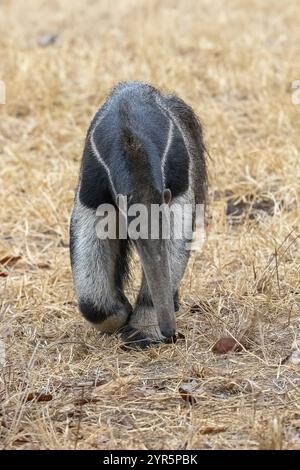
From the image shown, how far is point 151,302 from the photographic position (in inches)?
230

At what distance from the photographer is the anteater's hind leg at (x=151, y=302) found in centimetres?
567

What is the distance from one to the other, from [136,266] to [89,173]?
1.87 meters

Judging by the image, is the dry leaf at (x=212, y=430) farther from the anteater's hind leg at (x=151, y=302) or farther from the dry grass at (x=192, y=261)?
the anteater's hind leg at (x=151, y=302)

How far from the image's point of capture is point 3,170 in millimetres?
9039

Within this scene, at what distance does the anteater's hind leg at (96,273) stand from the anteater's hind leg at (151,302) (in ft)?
0.38

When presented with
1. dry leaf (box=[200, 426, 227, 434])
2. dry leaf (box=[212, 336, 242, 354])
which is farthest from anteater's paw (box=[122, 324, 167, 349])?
dry leaf (box=[200, 426, 227, 434])

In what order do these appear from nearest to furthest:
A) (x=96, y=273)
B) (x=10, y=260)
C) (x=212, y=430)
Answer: (x=212, y=430) → (x=96, y=273) → (x=10, y=260)

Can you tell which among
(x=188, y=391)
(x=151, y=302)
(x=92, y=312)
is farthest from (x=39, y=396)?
(x=151, y=302)

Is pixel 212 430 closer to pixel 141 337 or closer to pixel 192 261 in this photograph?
pixel 141 337

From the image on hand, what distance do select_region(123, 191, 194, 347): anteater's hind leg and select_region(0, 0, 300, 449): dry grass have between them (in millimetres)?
137

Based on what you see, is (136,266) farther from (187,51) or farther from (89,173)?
(187,51)

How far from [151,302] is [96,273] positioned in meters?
0.34

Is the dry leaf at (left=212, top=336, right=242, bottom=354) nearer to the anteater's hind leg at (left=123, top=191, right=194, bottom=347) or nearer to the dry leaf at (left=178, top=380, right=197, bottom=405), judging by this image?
the anteater's hind leg at (left=123, top=191, right=194, bottom=347)

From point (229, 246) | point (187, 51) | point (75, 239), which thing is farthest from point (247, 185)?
point (187, 51)
